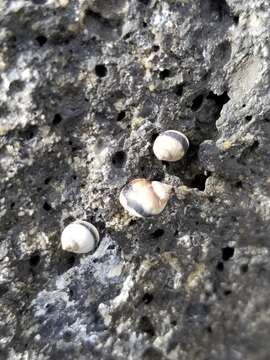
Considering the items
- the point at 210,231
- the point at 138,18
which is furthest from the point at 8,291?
the point at 138,18

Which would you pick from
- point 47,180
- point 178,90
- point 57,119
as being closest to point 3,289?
point 47,180

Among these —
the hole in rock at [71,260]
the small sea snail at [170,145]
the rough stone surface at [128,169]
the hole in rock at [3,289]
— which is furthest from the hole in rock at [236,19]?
the hole in rock at [3,289]

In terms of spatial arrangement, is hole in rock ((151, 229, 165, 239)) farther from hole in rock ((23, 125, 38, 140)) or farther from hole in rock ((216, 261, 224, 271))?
hole in rock ((23, 125, 38, 140))

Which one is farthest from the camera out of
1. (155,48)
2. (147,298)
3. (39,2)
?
(147,298)

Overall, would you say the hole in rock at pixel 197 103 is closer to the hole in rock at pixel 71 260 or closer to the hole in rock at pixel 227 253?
the hole in rock at pixel 227 253

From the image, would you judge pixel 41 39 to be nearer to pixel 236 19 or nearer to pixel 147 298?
pixel 236 19

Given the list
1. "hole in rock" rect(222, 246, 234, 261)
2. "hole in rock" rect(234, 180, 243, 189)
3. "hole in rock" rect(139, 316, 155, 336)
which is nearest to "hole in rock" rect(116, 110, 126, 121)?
"hole in rock" rect(234, 180, 243, 189)
